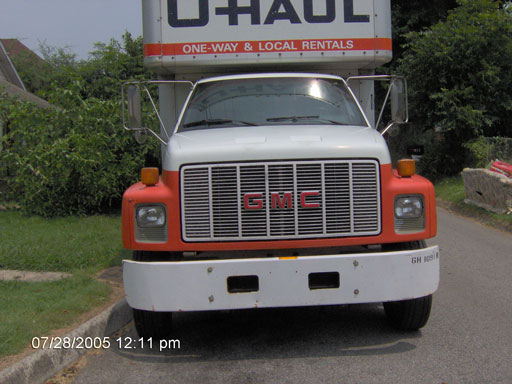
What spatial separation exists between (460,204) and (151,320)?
1097 centimetres

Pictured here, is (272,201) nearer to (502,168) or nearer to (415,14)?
(502,168)

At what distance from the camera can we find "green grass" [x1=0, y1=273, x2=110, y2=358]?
4.70 meters

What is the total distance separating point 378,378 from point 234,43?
407cm

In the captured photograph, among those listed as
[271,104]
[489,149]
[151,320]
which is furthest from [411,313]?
[489,149]

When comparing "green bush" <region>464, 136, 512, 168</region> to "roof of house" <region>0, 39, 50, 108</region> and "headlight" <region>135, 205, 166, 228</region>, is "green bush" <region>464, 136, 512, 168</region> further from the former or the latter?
"headlight" <region>135, 205, 166, 228</region>

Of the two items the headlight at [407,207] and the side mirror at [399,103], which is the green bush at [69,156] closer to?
the side mirror at [399,103]

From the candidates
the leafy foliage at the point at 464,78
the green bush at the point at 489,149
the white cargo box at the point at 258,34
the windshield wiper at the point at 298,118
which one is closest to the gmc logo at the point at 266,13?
the white cargo box at the point at 258,34

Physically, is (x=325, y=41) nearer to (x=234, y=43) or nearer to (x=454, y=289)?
(x=234, y=43)

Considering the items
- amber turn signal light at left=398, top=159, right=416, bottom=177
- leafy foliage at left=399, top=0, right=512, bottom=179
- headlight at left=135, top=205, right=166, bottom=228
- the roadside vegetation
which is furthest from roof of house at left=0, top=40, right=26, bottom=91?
amber turn signal light at left=398, top=159, right=416, bottom=177

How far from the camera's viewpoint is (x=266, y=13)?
270 inches

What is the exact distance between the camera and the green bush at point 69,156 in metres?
11.1

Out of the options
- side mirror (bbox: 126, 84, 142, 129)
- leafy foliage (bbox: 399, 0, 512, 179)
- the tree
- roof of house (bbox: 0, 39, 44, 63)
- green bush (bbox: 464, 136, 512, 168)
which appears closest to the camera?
side mirror (bbox: 126, 84, 142, 129)

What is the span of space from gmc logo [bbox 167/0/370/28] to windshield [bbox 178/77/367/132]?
0.89m

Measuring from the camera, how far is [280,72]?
270 inches
